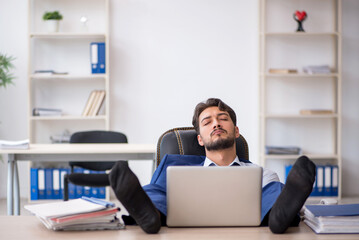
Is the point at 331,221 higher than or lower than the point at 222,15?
lower

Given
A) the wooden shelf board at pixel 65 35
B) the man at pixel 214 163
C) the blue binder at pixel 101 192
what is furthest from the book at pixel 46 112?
the man at pixel 214 163

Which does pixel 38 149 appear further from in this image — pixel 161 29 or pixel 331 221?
pixel 331 221

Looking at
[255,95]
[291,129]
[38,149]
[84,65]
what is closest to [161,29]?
[84,65]

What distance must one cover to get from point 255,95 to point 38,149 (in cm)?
249

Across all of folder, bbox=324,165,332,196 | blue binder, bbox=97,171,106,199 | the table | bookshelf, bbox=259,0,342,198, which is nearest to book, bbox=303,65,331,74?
bookshelf, bbox=259,0,342,198

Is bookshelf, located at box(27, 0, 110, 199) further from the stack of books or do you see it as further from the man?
the man

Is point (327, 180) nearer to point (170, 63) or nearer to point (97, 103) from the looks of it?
point (170, 63)

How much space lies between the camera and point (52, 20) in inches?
187

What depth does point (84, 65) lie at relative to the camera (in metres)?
4.97

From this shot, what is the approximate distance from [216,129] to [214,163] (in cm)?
15

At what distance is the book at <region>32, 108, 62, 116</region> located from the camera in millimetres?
4719

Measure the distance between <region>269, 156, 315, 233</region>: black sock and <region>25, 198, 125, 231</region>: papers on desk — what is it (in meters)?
0.48

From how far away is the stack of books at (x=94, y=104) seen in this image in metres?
4.79

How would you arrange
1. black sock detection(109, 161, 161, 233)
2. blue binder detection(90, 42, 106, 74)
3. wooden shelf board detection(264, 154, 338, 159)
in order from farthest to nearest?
wooden shelf board detection(264, 154, 338, 159) < blue binder detection(90, 42, 106, 74) < black sock detection(109, 161, 161, 233)
